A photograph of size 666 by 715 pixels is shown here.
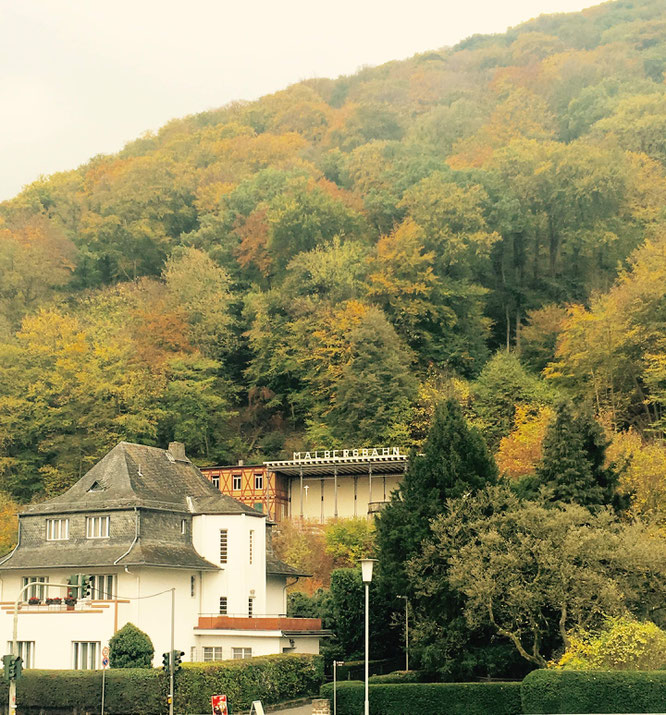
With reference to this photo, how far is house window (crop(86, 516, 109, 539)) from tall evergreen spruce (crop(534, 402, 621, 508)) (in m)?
20.2

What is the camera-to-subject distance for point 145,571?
171 ft

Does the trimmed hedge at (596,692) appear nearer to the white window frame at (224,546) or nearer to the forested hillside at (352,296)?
the white window frame at (224,546)

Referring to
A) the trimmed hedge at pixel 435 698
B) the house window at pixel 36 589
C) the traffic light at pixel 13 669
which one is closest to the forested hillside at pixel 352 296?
the trimmed hedge at pixel 435 698

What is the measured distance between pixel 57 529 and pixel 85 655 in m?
7.35

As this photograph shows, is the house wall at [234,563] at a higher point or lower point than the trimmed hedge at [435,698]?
higher

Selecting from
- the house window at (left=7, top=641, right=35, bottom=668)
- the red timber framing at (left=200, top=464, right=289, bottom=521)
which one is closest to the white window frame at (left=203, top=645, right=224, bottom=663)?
the house window at (left=7, top=641, right=35, bottom=668)

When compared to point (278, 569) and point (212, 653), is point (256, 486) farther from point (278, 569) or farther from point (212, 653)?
point (212, 653)

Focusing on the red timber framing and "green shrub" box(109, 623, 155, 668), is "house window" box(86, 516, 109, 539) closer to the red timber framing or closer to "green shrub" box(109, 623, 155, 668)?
"green shrub" box(109, 623, 155, 668)

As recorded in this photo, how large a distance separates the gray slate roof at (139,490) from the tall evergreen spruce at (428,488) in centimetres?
909

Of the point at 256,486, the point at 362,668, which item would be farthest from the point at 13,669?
the point at 256,486

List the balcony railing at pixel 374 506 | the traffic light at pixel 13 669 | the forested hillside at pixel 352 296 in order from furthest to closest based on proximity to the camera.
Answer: the forested hillside at pixel 352 296, the balcony railing at pixel 374 506, the traffic light at pixel 13 669

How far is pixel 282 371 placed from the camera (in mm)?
89250

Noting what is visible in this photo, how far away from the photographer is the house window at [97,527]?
5459 cm

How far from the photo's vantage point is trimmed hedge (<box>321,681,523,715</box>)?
43688 millimetres
